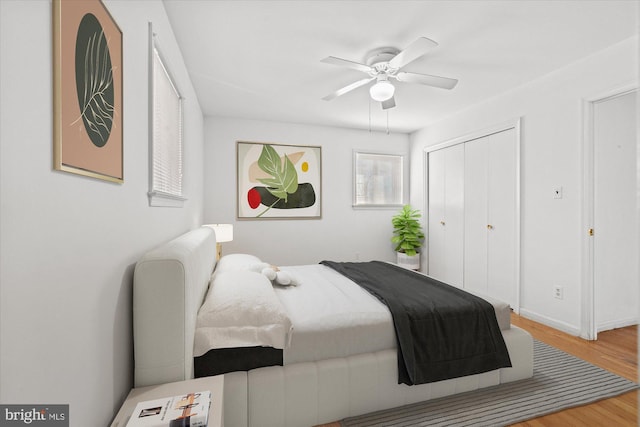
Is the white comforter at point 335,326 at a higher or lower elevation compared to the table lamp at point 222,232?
lower

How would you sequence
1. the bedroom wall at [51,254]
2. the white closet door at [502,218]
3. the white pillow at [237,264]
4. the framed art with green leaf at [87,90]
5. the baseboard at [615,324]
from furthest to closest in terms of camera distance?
the white closet door at [502,218]
the baseboard at [615,324]
the white pillow at [237,264]
the framed art with green leaf at [87,90]
the bedroom wall at [51,254]

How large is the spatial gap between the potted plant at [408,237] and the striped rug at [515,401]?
2.71 m

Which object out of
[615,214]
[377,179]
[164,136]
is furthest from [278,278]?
[615,214]

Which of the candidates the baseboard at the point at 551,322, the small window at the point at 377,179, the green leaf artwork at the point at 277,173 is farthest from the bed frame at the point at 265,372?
the small window at the point at 377,179

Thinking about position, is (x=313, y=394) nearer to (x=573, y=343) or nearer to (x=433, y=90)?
(x=573, y=343)

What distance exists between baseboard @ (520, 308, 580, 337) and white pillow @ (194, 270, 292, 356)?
9.62 ft

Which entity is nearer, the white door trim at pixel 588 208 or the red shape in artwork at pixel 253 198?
the white door trim at pixel 588 208

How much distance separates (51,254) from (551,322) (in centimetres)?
397

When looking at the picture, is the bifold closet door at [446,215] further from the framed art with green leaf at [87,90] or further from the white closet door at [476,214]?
the framed art with green leaf at [87,90]

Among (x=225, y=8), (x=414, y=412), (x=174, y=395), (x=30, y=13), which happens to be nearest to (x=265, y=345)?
(x=174, y=395)

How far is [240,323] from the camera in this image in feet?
5.18

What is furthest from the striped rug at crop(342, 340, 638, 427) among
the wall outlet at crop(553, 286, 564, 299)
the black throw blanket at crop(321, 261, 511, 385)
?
the wall outlet at crop(553, 286, 564, 299)

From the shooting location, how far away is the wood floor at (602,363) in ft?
5.50

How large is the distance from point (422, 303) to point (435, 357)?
1.10 ft
